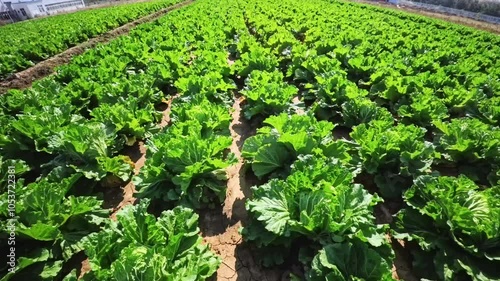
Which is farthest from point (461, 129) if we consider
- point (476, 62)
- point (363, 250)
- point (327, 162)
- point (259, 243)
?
point (476, 62)

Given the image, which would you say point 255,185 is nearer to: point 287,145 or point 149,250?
point 287,145

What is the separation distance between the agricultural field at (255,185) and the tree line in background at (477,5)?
3233 centimetres

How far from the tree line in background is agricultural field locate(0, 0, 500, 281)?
106ft

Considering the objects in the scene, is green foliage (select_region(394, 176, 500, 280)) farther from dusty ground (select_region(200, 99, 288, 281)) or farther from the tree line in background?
the tree line in background

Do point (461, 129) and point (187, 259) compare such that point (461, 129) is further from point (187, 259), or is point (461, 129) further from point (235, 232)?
point (187, 259)

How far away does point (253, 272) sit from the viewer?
12.1ft

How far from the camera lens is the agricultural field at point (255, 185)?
10.7 feet

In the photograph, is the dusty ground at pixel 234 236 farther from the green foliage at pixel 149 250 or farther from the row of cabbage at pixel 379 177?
the green foliage at pixel 149 250

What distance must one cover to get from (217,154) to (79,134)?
2.53 meters

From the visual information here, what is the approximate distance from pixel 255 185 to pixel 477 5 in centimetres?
4284

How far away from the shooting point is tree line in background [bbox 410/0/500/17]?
30.3 meters

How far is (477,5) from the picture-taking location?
33.0 meters

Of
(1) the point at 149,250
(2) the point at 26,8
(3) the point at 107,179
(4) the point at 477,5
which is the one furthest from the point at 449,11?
(2) the point at 26,8

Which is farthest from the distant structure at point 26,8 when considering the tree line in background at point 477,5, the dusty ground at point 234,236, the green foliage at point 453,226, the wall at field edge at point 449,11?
the tree line in background at point 477,5
